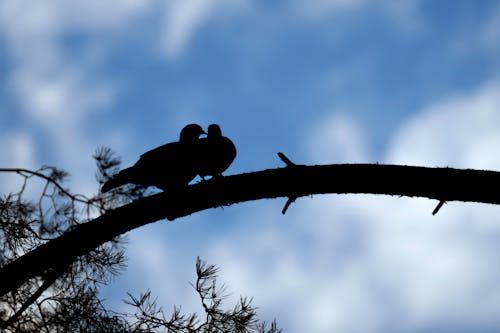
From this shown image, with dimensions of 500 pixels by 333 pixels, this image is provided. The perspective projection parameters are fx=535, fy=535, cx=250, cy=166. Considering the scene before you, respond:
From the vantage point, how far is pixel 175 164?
167 inches

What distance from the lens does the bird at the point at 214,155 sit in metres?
4.46

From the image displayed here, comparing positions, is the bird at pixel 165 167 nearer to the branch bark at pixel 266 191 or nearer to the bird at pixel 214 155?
the bird at pixel 214 155

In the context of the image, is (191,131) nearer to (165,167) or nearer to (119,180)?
(119,180)

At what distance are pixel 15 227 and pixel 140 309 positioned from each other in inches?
55.3

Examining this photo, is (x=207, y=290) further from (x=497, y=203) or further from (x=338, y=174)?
(x=497, y=203)

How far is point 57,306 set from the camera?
385cm

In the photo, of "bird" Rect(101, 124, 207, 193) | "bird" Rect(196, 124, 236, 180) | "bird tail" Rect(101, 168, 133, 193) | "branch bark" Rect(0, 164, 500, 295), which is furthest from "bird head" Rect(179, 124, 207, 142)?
"branch bark" Rect(0, 164, 500, 295)

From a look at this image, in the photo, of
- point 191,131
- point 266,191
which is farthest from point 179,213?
point 191,131

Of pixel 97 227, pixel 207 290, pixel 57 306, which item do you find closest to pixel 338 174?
pixel 207 290

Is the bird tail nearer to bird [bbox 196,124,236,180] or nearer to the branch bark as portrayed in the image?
bird [bbox 196,124,236,180]

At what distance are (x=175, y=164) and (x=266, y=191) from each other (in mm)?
1124

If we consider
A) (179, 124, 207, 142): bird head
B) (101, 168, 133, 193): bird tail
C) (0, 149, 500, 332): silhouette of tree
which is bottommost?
(0, 149, 500, 332): silhouette of tree

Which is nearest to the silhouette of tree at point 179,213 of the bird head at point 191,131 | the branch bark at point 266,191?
the branch bark at point 266,191

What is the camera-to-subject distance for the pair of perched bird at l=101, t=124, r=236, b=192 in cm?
425
